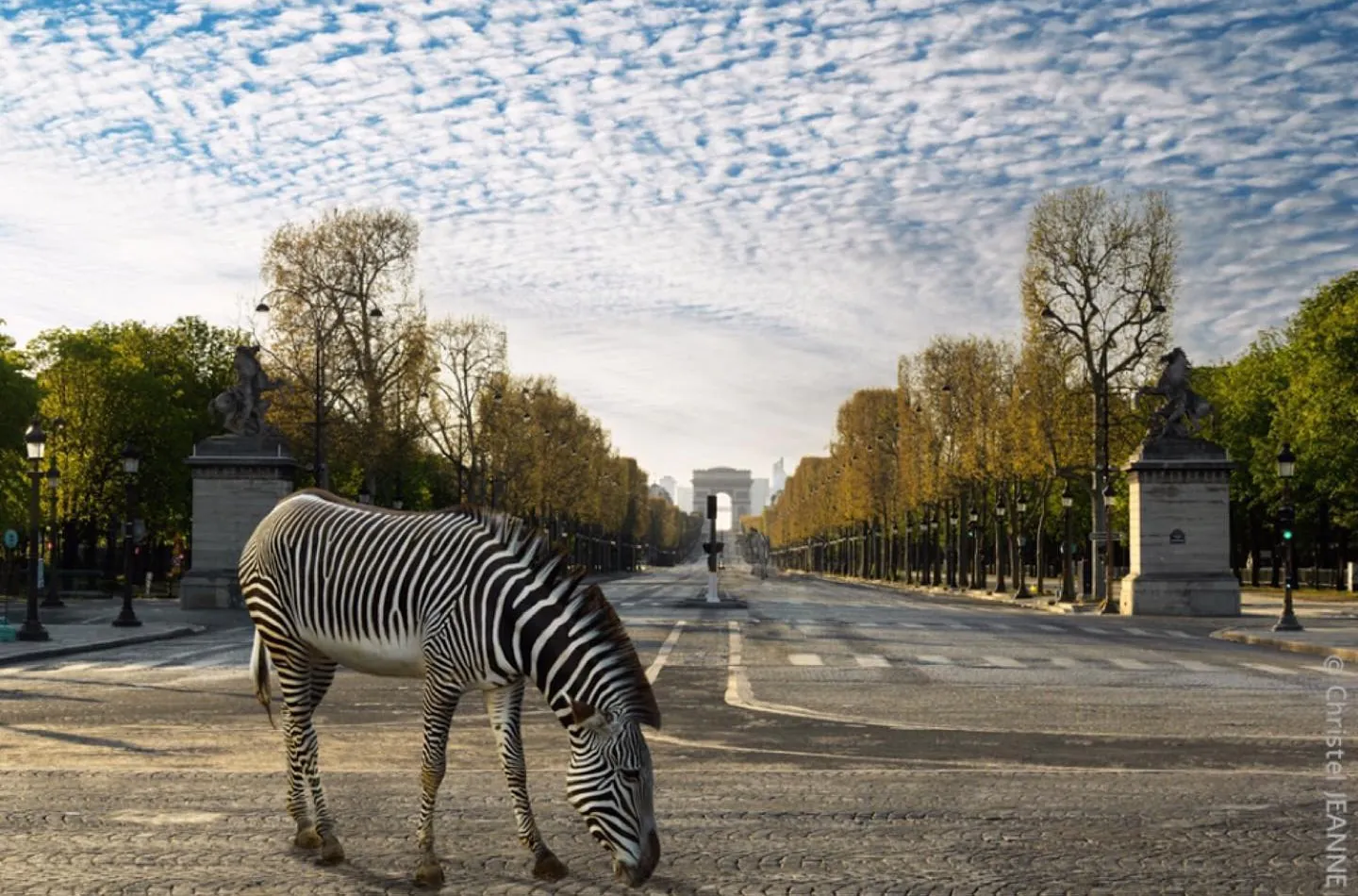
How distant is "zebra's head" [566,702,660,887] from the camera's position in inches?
287

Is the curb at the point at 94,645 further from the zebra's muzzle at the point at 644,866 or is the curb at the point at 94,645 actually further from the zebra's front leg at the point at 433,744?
the zebra's muzzle at the point at 644,866

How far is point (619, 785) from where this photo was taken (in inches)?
287

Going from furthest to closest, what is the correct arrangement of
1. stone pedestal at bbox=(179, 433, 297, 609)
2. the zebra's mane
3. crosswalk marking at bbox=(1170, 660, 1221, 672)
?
stone pedestal at bbox=(179, 433, 297, 609)
crosswalk marking at bbox=(1170, 660, 1221, 672)
the zebra's mane

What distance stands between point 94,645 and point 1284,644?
2629 centimetres

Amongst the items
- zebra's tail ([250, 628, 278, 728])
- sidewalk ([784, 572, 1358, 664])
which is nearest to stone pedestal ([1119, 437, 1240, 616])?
sidewalk ([784, 572, 1358, 664])

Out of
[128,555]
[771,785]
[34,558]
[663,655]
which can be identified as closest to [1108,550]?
[663,655]

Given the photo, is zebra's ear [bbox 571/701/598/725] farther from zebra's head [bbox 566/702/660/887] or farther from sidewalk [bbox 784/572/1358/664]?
sidewalk [bbox 784/572/1358/664]

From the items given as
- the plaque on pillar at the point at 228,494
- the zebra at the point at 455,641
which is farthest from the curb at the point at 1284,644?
the plaque on pillar at the point at 228,494

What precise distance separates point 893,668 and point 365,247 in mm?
49657

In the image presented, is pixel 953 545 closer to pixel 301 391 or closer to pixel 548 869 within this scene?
pixel 301 391

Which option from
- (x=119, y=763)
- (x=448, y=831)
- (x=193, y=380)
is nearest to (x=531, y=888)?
(x=448, y=831)

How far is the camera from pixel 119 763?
537 inches

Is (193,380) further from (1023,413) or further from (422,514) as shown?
(422,514)

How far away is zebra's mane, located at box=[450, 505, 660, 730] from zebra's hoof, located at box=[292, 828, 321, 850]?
7.52 feet
